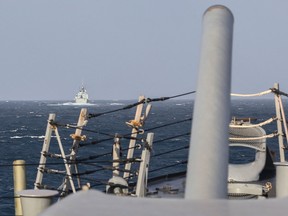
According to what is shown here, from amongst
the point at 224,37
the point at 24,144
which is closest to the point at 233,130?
the point at 224,37

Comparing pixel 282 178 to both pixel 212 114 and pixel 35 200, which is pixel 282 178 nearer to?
pixel 35 200

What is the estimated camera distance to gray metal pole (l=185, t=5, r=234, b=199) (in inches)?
127

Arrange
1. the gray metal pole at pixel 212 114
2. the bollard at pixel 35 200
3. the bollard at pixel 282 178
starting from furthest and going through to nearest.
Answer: the bollard at pixel 282 178 → the bollard at pixel 35 200 → the gray metal pole at pixel 212 114

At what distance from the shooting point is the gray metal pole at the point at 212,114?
322 centimetres

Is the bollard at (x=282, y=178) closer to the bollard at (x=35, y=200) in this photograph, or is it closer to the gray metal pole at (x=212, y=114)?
the bollard at (x=35, y=200)

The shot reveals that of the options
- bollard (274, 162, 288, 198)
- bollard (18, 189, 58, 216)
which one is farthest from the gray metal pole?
bollard (274, 162, 288, 198)

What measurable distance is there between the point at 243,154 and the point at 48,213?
56.3 metres

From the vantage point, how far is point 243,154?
5744 centimetres

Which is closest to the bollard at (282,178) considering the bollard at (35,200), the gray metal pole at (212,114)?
the bollard at (35,200)

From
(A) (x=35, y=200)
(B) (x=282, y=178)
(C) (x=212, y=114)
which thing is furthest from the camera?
(B) (x=282, y=178)

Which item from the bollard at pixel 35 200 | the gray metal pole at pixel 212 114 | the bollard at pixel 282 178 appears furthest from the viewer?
the bollard at pixel 282 178

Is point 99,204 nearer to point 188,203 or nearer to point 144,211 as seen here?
point 144,211

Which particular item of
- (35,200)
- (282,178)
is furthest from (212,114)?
(282,178)

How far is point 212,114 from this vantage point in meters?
3.31
